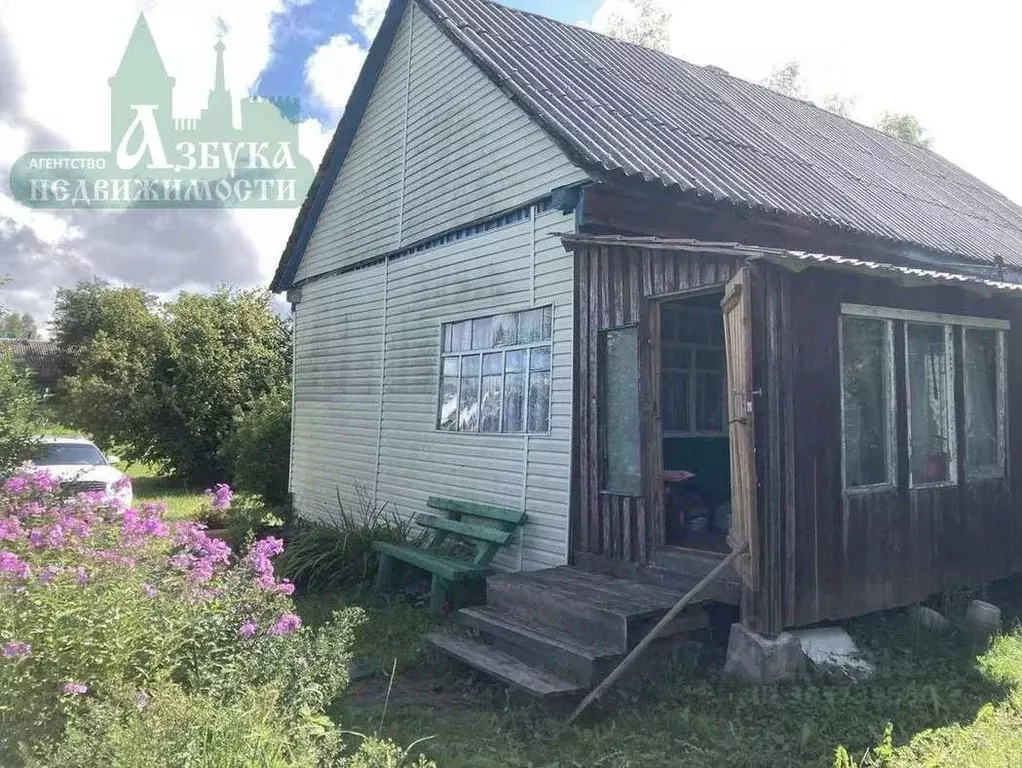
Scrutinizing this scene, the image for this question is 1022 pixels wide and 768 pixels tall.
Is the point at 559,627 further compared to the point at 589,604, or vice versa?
the point at 559,627

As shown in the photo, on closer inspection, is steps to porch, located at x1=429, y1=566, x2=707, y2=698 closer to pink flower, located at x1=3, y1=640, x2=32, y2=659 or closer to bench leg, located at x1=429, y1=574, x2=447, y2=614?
bench leg, located at x1=429, y1=574, x2=447, y2=614

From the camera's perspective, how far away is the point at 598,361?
291 inches

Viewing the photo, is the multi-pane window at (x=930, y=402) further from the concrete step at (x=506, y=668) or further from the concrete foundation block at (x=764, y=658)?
the concrete step at (x=506, y=668)

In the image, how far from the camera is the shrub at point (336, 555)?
9.25 meters

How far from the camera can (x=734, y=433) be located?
229 inches

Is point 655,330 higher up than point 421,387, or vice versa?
point 655,330

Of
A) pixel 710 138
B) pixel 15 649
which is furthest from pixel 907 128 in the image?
pixel 15 649

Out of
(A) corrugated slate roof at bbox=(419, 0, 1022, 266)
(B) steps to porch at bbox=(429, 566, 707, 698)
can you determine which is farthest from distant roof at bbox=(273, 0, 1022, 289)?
(B) steps to porch at bbox=(429, 566, 707, 698)

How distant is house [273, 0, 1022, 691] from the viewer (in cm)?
600

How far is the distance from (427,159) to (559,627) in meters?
6.60

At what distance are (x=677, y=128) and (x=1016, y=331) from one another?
4.05 meters

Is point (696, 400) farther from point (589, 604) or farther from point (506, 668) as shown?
point (506, 668)

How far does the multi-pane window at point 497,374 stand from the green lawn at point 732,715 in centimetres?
288

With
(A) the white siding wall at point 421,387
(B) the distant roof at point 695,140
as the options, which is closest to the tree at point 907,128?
(B) the distant roof at point 695,140
